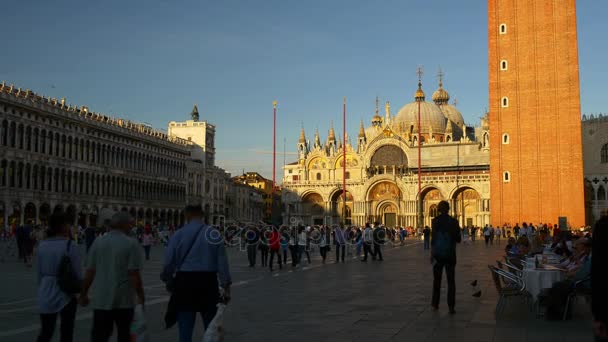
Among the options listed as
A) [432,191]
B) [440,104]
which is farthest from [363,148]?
[440,104]

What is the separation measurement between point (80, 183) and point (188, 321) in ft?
161

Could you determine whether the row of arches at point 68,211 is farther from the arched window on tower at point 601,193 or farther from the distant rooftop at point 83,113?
the arched window on tower at point 601,193

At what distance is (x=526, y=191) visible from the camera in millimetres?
45844

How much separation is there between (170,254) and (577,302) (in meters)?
7.92

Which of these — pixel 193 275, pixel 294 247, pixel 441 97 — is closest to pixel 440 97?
pixel 441 97

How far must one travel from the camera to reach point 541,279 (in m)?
9.33

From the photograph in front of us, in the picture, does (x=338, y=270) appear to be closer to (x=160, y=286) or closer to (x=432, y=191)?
(x=160, y=286)

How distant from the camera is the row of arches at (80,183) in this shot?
4353 cm

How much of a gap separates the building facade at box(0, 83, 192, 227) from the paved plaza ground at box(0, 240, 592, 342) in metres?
26.7

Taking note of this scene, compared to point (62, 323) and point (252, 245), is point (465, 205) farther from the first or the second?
point (62, 323)

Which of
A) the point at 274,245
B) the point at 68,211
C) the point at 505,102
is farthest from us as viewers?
the point at 505,102

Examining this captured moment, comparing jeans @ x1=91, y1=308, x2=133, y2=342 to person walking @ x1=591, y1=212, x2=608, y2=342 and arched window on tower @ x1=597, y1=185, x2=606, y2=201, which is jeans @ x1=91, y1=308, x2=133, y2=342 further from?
arched window on tower @ x1=597, y1=185, x2=606, y2=201

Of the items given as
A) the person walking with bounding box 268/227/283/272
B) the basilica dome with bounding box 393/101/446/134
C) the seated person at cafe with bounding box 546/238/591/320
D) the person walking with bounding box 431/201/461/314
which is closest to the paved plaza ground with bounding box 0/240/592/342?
the seated person at cafe with bounding box 546/238/591/320

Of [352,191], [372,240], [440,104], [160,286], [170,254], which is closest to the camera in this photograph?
[170,254]
